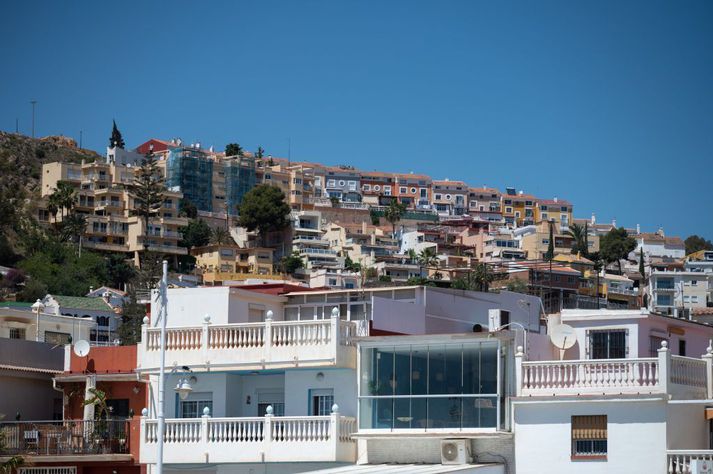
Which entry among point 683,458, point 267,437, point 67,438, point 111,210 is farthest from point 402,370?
point 111,210

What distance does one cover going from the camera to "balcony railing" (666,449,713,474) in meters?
26.1

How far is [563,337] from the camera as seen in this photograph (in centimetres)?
3055

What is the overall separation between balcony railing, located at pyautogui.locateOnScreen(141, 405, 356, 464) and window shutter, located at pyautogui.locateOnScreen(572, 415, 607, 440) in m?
5.26

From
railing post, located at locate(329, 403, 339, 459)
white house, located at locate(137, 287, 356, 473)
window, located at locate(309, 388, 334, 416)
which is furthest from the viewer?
window, located at locate(309, 388, 334, 416)

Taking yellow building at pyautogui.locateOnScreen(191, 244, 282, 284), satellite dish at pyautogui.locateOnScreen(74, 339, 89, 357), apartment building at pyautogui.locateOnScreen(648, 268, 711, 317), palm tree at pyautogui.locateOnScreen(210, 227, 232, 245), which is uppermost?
palm tree at pyautogui.locateOnScreen(210, 227, 232, 245)

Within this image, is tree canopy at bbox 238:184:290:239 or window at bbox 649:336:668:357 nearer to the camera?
window at bbox 649:336:668:357

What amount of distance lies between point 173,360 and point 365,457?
567 centimetres

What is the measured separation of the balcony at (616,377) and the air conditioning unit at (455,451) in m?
1.60

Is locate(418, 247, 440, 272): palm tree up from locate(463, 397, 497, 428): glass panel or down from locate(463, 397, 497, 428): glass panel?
up

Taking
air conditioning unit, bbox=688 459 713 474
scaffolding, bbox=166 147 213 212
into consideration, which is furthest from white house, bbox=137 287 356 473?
scaffolding, bbox=166 147 213 212

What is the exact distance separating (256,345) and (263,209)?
5523 inches

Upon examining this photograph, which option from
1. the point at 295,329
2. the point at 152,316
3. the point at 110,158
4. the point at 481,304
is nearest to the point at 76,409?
the point at 152,316

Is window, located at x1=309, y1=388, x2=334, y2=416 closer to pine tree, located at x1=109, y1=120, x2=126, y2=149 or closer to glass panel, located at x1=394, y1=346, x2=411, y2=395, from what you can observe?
glass panel, located at x1=394, y1=346, x2=411, y2=395

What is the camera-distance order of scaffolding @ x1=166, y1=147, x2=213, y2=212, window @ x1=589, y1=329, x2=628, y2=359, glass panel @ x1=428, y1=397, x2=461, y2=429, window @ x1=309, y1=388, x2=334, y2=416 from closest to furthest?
glass panel @ x1=428, y1=397, x2=461, y2=429 → window @ x1=309, y1=388, x2=334, y2=416 → window @ x1=589, y1=329, x2=628, y2=359 → scaffolding @ x1=166, y1=147, x2=213, y2=212
